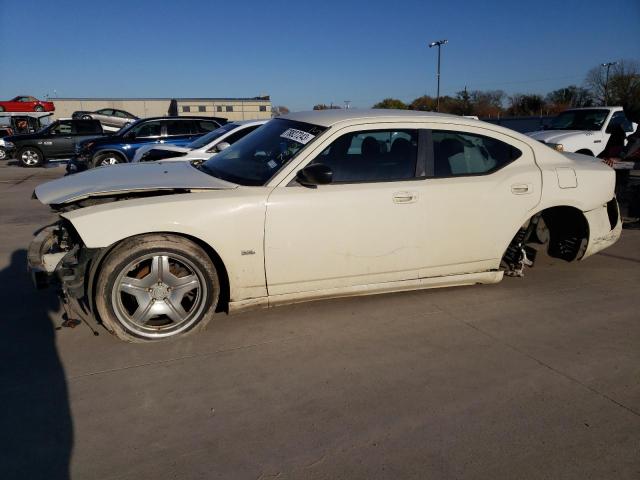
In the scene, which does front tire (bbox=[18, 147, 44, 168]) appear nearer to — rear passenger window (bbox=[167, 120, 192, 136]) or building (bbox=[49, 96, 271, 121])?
rear passenger window (bbox=[167, 120, 192, 136])

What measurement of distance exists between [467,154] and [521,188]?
0.56m

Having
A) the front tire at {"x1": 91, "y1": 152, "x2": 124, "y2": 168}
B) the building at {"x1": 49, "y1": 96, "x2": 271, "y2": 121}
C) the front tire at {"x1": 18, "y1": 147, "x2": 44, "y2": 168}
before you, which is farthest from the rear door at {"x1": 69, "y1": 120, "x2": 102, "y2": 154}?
the building at {"x1": 49, "y1": 96, "x2": 271, "y2": 121}

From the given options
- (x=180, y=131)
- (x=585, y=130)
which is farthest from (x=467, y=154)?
(x=180, y=131)

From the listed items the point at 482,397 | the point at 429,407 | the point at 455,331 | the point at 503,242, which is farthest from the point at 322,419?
the point at 503,242

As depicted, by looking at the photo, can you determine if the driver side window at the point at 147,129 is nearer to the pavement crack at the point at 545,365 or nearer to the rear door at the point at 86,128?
the rear door at the point at 86,128

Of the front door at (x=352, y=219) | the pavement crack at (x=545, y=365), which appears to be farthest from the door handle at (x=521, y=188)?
the pavement crack at (x=545, y=365)

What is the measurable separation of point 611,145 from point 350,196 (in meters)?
11.1

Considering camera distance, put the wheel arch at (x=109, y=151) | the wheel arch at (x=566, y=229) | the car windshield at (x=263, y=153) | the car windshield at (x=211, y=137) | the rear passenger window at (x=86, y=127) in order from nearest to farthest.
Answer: the car windshield at (x=263, y=153) → the wheel arch at (x=566, y=229) → the car windshield at (x=211, y=137) → the wheel arch at (x=109, y=151) → the rear passenger window at (x=86, y=127)

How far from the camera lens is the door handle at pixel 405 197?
3.74 metres

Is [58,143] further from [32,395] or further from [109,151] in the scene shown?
[32,395]

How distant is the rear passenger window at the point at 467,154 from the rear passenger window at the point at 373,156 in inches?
9.1

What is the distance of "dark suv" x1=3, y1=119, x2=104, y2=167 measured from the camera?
17.7 m

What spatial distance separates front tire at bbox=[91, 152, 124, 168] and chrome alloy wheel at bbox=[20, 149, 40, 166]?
7411mm

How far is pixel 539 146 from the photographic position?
172 inches
